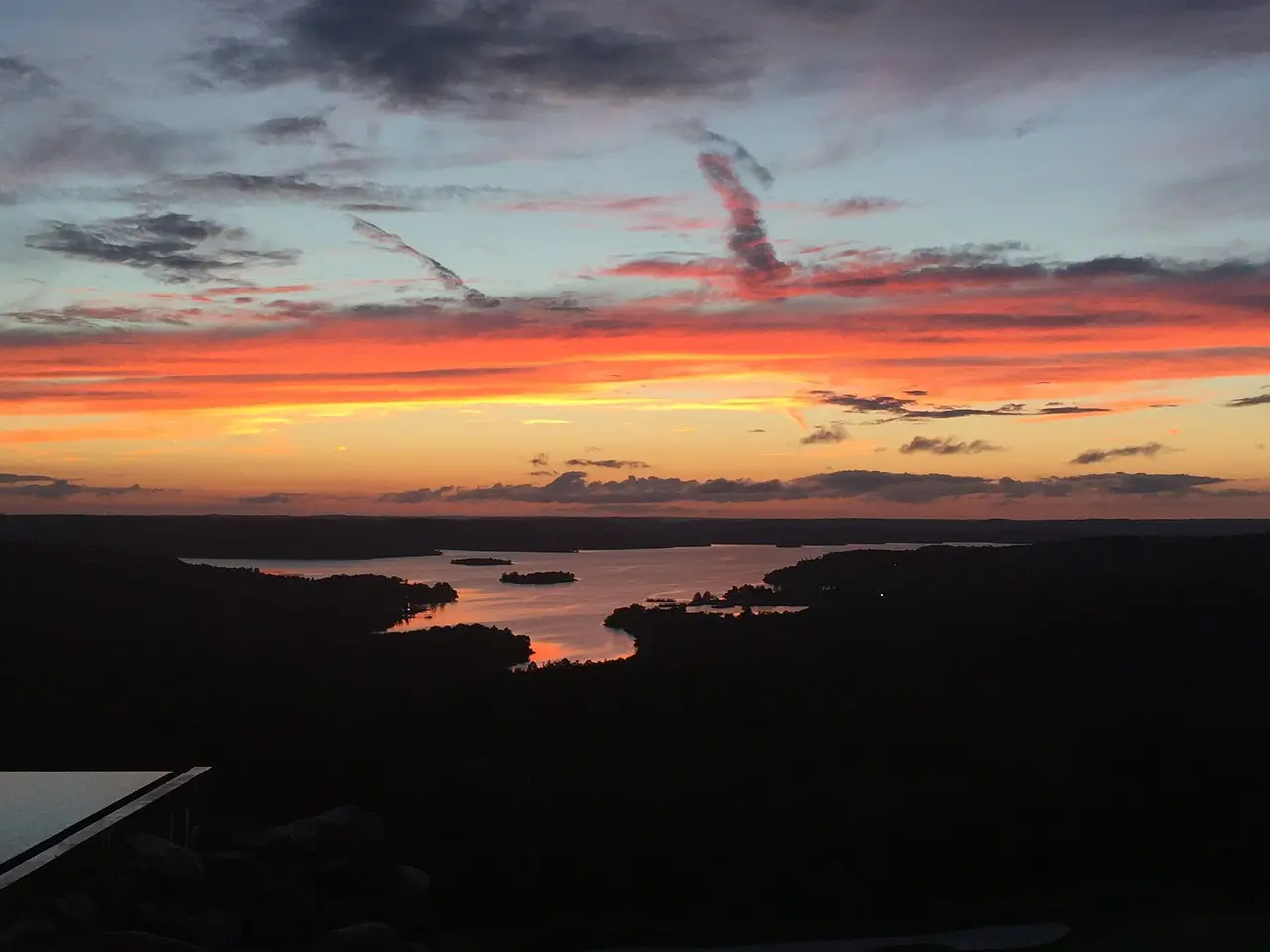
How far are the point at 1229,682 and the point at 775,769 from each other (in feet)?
64.7

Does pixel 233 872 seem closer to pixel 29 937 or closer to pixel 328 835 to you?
pixel 328 835

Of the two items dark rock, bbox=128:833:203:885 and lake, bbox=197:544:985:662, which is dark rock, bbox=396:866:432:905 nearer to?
dark rock, bbox=128:833:203:885

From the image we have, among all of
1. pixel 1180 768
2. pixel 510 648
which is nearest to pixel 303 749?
pixel 1180 768

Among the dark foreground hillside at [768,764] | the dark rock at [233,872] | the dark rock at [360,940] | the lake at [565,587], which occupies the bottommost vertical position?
the lake at [565,587]

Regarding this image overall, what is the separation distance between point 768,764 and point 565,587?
96022 mm

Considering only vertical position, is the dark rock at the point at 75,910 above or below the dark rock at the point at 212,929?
above

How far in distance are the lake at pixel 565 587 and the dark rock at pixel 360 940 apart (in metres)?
46.0

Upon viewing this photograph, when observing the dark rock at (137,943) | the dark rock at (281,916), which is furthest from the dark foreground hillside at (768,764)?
the dark rock at (137,943)

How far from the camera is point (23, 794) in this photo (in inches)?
590

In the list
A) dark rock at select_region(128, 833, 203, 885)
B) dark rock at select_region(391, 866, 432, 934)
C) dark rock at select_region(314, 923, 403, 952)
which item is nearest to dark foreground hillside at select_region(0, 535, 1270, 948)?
dark rock at select_region(391, 866, 432, 934)

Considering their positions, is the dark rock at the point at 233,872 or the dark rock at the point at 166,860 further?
the dark rock at the point at 233,872

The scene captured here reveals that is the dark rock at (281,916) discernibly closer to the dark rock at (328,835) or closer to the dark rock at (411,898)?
the dark rock at (328,835)

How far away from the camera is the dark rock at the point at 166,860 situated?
14.5 m

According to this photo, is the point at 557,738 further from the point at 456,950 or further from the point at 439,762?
the point at 456,950
